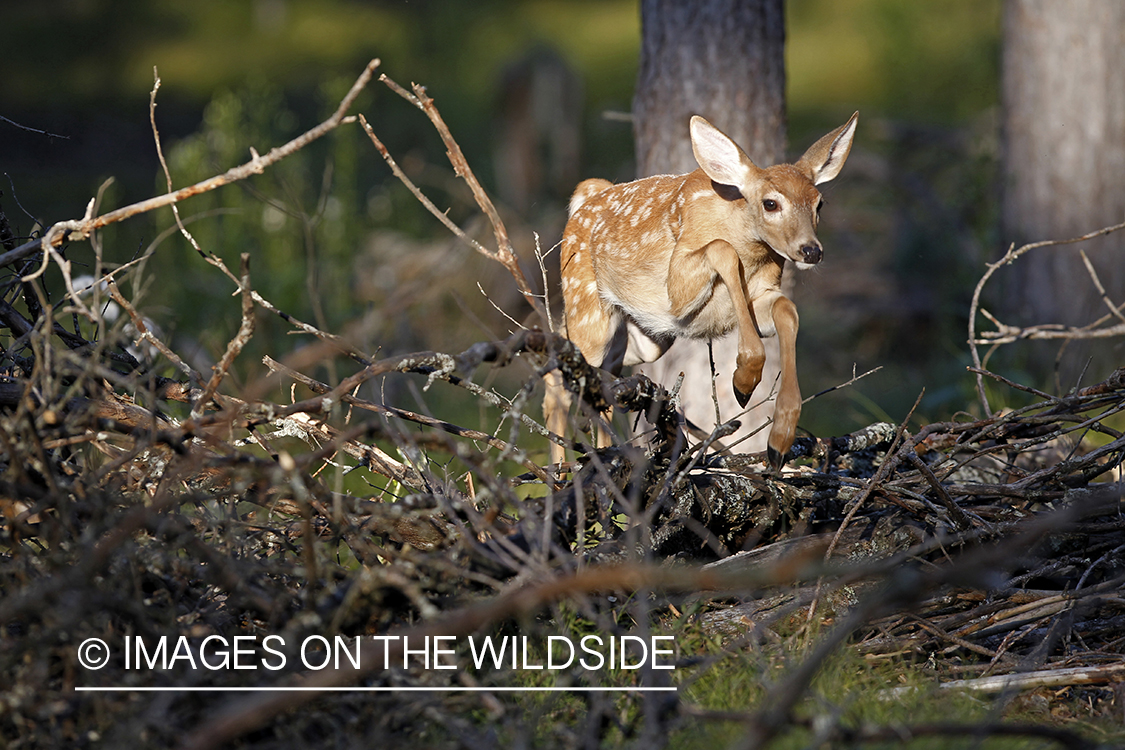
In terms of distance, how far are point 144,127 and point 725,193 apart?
15400 mm

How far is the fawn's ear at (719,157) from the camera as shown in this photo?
3.44 metres

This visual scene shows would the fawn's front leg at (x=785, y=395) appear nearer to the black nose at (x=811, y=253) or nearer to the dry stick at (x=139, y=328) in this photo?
the black nose at (x=811, y=253)

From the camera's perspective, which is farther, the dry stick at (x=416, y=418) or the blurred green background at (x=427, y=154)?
the blurred green background at (x=427, y=154)

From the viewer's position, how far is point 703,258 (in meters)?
3.51

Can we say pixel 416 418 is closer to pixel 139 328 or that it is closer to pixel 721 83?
pixel 139 328

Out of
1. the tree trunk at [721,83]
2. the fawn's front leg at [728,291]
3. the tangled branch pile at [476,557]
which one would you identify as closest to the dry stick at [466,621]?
the tangled branch pile at [476,557]

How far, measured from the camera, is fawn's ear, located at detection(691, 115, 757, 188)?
3.44 meters

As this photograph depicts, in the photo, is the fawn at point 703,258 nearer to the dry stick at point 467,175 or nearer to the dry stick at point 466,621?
the dry stick at point 467,175

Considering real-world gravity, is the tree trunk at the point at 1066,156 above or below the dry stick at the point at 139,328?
above

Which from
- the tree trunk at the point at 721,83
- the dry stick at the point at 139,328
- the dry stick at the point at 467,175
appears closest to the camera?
the dry stick at the point at 139,328

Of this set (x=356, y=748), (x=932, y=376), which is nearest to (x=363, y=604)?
(x=356, y=748)

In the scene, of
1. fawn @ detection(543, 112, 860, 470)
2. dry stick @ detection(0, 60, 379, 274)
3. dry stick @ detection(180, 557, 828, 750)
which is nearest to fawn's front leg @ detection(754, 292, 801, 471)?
fawn @ detection(543, 112, 860, 470)

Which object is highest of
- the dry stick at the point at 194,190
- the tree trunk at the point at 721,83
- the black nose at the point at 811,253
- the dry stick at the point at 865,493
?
the tree trunk at the point at 721,83

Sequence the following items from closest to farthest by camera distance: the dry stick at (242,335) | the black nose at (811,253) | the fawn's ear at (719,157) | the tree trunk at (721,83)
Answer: the dry stick at (242,335)
the black nose at (811,253)
the fawn's ear at (719,157)
the tree trunk at (721,83)
